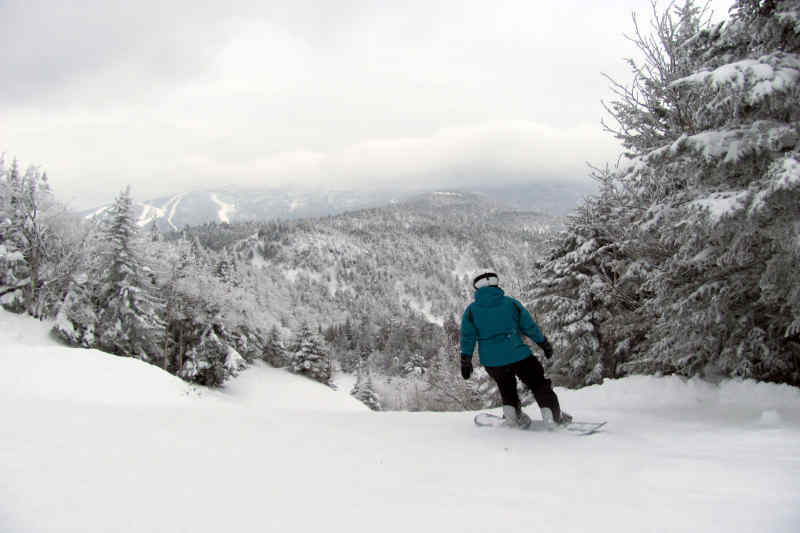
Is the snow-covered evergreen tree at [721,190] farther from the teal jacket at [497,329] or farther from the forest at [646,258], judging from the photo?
the teal jacket at [497,329]

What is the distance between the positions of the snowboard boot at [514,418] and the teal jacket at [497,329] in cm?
66

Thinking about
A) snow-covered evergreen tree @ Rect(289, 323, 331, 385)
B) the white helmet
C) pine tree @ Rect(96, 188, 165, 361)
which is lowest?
snow-covered evergreen tree @ Rect(289, 323, 331, 385)

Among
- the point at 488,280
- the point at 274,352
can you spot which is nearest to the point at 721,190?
the point at 488,280

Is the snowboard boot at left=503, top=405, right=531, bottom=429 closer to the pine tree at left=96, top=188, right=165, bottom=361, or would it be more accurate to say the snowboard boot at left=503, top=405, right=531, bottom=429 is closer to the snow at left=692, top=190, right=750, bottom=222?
the snow at left=692, top=190, right=750, bottom=222

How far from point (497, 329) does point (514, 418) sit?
117 cm

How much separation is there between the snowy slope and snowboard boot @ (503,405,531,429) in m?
0.28

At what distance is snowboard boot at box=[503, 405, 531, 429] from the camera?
5.56 meters

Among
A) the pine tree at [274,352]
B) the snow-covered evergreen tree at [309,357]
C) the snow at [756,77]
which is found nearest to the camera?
the snow at [756,77]

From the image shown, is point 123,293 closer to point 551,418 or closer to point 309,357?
point 309,357

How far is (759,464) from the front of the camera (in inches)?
144

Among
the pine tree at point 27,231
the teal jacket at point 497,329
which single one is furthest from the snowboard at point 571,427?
the pine tree at point 27,231

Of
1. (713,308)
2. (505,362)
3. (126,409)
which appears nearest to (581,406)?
(713,308)

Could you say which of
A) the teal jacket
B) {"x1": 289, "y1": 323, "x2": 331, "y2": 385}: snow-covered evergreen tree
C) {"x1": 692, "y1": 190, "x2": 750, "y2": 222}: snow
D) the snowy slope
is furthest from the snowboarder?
{"x1": 289, "y1": 323, "x2": 331, "y2": 385}: snow-covered evergreen tree

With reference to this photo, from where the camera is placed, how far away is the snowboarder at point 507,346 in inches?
214
